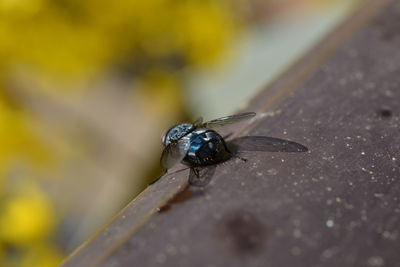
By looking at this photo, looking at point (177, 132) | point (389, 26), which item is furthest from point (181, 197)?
point (389, 26)

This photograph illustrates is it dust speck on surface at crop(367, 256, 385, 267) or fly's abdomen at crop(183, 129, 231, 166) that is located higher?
dust speck on surface at crop(367, 256, 385, 267)

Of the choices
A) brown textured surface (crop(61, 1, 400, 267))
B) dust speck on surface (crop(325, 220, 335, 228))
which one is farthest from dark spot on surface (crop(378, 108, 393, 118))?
dust speck on surface (crop(325, 220, 335, 228))

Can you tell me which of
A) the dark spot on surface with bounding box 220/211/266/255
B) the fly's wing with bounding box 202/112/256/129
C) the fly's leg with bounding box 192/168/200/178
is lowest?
the fly's wing with bounding box 202/112/256/129

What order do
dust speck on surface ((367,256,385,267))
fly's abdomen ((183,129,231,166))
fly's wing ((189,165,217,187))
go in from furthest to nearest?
fly's abdomen ((183,129,231,166)) < fly's wing ((189,165,217,187)) < dust speck on surface ((367,256,385,267))

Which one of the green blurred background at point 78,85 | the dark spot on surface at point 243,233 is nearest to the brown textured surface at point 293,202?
the dark spot on surface at point 243,233

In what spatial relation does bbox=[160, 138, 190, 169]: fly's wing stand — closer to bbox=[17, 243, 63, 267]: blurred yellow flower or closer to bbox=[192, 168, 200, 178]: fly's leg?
bbox=[192, 168, 200, 178]: fly's leg

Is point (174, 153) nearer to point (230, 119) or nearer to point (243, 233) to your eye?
point (230, 119)

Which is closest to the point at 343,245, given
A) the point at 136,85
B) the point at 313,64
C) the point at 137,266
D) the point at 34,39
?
the point at 137,266

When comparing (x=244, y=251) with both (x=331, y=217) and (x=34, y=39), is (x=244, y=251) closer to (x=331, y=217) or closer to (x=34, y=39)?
(x=331, y=217)
